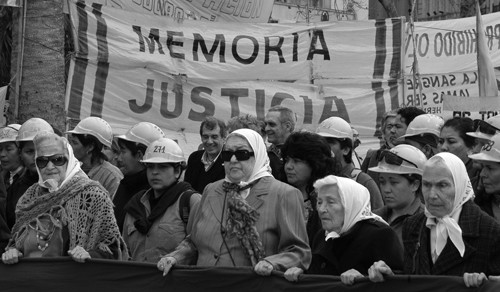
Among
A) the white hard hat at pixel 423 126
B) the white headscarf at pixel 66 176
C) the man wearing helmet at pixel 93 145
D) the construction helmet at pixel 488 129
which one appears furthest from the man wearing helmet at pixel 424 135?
the white headscarf at pixel 66 176

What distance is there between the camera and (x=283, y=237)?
6160mm

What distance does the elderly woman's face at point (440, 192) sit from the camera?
18.5 ft

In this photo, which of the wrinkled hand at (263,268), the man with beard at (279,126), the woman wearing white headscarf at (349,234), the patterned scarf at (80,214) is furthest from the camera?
the man with beard at (279,126)

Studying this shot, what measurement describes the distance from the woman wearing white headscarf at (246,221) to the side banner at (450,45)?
6.36 meters

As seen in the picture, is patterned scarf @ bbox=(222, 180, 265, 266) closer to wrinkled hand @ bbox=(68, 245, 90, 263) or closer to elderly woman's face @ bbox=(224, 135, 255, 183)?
elderly woman's face @ bbox=(224, 135, 255, 183)

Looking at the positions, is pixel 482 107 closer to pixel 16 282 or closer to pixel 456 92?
pixel 456 92

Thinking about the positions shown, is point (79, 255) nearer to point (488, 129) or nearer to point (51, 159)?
point (51, 159)

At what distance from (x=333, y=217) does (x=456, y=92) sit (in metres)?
7.13

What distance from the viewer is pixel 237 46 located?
11.2 meters

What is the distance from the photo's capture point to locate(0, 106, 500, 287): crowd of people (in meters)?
5.66

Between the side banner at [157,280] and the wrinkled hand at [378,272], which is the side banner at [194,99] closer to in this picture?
the side banner at [157,280]

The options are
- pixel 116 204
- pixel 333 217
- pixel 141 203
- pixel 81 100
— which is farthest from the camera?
pixel 81 100

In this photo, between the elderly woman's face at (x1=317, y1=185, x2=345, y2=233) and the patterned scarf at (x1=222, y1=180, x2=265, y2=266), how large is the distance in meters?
0.45

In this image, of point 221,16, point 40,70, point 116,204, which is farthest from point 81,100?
point 116,204
